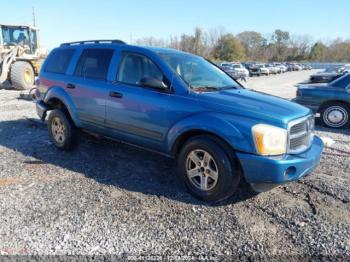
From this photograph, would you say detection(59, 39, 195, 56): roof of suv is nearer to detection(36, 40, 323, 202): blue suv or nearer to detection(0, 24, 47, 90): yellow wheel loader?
detection(36, 40, 323, 202): blue suv

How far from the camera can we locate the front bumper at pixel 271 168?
380cm

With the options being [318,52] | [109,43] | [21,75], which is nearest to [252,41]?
[318,52]

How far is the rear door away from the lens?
530 centimetres

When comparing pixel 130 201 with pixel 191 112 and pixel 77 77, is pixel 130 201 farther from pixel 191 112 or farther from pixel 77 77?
pixel 77 77

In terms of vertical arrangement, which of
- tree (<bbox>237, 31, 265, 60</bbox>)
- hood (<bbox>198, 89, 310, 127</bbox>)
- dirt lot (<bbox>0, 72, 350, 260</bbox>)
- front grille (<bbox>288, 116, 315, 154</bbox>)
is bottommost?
dirt lot (<bbox>0, 72, 350, 260</bbox>)

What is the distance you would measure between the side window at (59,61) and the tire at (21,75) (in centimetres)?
1037

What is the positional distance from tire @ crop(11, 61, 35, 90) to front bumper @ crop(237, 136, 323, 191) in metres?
14.3

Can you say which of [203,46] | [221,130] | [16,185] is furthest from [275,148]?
[203,46]

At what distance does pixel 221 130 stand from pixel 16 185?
9.30ft

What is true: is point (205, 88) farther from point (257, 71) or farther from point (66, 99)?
point (257, 71)

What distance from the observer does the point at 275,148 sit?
3.85m

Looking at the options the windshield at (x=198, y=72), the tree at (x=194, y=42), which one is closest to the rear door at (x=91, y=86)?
the windshield at (x=198, y=72)

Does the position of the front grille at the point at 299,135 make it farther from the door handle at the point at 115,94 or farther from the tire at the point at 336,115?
the tire at the point at 336,115

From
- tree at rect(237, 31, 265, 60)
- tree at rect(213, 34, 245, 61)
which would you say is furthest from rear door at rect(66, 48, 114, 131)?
tree at rect(237, 31, 265, 60)
